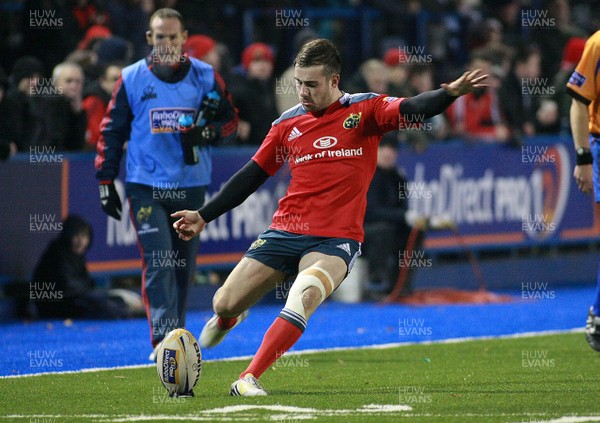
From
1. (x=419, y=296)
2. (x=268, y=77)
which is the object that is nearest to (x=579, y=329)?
(x=419, y=296)

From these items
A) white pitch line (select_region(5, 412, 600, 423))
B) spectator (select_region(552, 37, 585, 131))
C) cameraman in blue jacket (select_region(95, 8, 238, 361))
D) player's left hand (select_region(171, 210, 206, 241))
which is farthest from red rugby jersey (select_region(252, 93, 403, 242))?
spectator (select_region(552, 37, 585, 131))

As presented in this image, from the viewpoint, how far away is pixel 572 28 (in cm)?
2172

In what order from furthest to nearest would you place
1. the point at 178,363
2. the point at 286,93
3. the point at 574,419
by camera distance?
the point at 286,93, the point at 178,363, the point at 574,419

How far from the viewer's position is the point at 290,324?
800cm

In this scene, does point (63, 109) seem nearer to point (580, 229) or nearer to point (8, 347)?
point (8, 347)

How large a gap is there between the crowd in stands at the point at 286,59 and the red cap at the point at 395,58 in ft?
0.11

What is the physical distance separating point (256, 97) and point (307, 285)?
7.68m

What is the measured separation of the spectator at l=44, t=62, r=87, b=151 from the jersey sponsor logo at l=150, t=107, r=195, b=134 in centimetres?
353

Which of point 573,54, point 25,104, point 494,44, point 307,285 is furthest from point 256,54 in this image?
point 307,285

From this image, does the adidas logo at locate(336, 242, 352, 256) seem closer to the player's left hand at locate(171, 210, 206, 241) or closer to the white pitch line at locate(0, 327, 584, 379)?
the player's left hand at locate(171, 210, 206, 241)

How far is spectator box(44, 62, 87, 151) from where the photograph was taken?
13555 mm

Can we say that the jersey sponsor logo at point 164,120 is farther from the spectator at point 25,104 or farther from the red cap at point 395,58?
the red cap at point 395,58

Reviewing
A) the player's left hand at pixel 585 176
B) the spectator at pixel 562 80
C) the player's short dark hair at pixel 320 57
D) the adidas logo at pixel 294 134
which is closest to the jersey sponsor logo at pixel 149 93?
the adidas logo at pixel 294 134

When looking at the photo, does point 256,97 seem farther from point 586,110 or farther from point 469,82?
point 469,82
